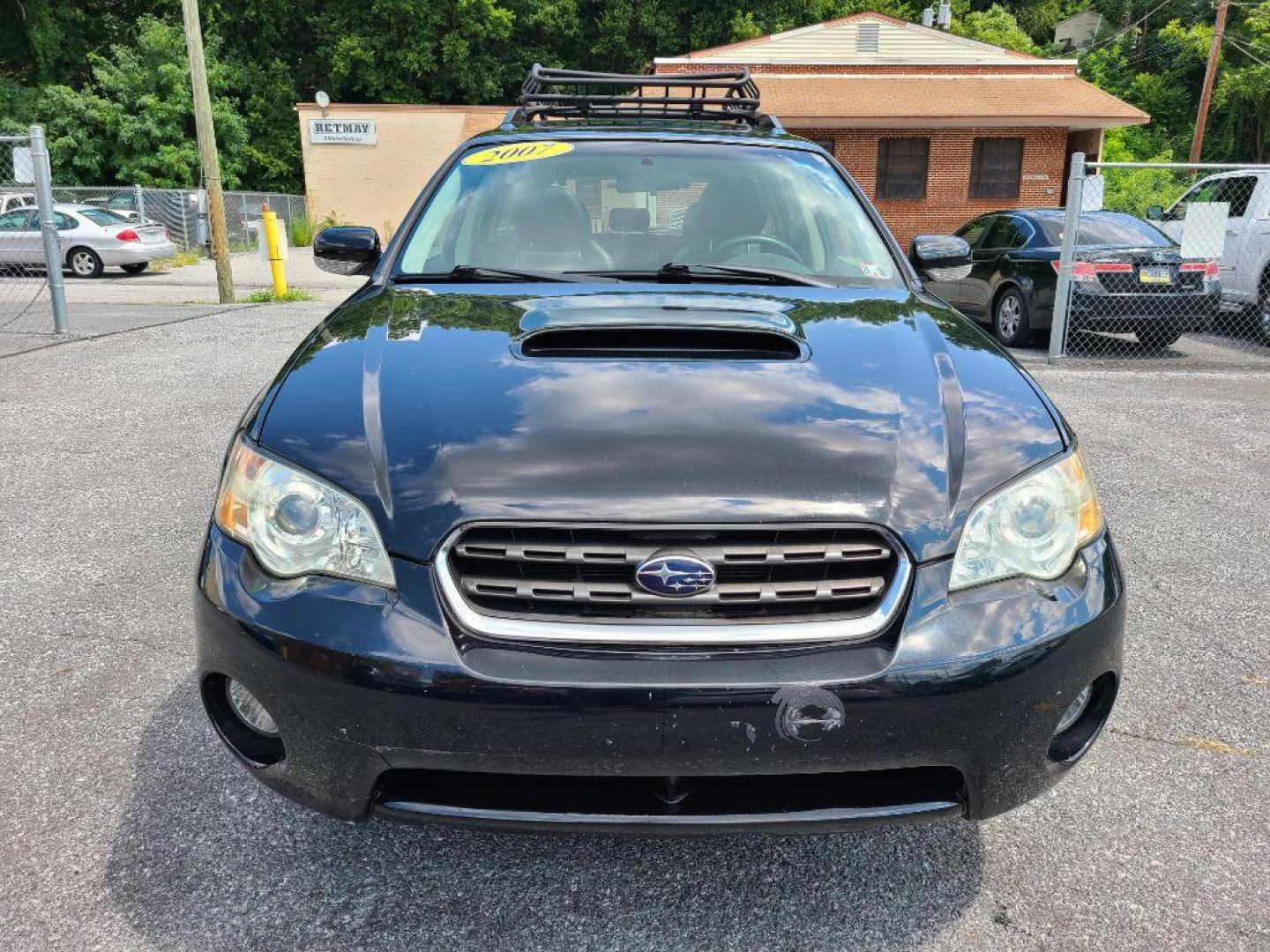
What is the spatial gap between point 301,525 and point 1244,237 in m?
11.4

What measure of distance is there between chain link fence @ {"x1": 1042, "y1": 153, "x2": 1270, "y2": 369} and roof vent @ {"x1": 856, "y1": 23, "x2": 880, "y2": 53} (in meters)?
21.2

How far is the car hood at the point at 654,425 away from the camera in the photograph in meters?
1.81

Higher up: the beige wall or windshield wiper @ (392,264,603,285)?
windshield wiper @ (392,264,603,285)

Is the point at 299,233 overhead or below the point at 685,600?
below

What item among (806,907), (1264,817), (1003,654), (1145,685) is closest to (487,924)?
(806,907)

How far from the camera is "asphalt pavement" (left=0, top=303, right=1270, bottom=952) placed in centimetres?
203

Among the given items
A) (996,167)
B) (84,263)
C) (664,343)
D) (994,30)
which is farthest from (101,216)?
(994,30)

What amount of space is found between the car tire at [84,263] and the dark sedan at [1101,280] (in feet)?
53.0

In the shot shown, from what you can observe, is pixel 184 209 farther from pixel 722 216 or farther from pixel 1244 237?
pixel 722 216

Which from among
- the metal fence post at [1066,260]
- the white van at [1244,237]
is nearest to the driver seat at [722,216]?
the metal fence post at [1066,260]

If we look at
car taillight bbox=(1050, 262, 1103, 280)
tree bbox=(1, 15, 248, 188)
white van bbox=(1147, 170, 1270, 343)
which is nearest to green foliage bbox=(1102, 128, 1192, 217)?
white van bbox=(1147, 170, 1270, 343)

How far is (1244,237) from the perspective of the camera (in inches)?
417

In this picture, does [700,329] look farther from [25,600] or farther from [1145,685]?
[25,600]

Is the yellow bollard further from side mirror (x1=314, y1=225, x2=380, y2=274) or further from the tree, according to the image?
the tree
